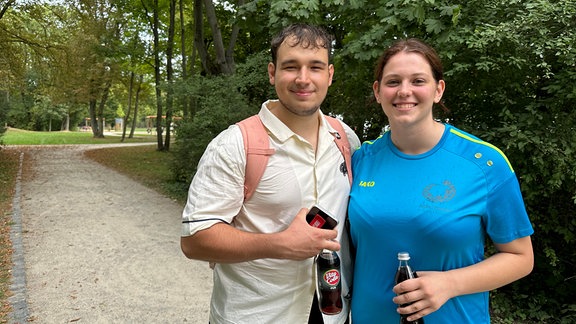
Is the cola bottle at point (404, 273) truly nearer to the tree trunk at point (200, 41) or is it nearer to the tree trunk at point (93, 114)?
the tree trunk at point (200, 41)

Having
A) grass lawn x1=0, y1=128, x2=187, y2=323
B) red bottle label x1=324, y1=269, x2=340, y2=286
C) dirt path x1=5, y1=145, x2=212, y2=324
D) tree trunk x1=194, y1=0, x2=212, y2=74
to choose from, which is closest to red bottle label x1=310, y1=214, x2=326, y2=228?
A: red bottle label x1=324, y1=269, x2=340, y2=286

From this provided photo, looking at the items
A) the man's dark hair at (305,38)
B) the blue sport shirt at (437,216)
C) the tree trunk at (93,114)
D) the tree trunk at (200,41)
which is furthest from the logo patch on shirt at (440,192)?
the tree trunk at (93,114)

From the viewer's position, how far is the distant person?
172 cm

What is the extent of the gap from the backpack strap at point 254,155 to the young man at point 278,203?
0.03 m

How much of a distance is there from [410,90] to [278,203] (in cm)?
78

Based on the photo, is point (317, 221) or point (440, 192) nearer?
point (440, 192)

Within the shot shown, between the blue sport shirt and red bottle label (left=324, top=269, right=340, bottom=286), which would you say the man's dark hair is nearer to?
the blue sport shirt

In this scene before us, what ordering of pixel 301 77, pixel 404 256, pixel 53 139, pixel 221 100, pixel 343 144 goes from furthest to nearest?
1. pixel 53 139
2. pixel 221 100
3. pixel 343 144
4. pixel 301 77
5. pixel 404 256

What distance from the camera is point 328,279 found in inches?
77.5

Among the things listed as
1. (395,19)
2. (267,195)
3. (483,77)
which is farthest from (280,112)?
(483,77)

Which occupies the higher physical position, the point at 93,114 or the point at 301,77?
the point at 93,114

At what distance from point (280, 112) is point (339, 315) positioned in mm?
1070

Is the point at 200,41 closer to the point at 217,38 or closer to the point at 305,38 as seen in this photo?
the point at 217,38

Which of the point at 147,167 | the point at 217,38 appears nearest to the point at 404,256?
the point at 217,38
